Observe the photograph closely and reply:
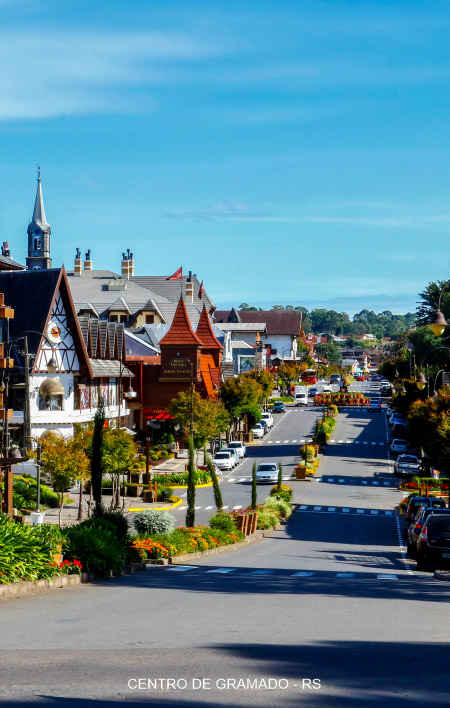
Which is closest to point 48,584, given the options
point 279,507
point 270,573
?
point 270,573

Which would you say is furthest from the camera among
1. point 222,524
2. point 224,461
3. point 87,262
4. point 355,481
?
point 87,262

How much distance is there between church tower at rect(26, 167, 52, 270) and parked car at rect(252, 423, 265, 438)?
3209cm

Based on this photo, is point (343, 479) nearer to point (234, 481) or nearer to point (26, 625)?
point (234, 481)

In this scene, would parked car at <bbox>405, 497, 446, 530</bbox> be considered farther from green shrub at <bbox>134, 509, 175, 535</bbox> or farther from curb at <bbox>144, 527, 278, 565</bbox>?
green shrub at <bbox>134, 509, 175, 535</bbox>

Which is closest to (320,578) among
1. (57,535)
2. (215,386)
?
(57,535)

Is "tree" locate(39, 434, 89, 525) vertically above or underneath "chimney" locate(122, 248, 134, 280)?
underneath

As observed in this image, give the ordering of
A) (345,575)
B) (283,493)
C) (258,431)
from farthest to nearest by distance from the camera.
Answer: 1. (258,431)
2. (283,493)
3. (345,575)

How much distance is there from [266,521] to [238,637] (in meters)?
28.5

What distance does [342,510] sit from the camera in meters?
50.1

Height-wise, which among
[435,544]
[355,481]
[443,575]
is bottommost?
[355,481]

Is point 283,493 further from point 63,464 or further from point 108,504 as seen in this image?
point 63,464

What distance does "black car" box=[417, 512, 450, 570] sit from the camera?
83.6 ft

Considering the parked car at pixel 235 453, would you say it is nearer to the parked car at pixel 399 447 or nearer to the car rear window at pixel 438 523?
the parked car at pixel 399 447

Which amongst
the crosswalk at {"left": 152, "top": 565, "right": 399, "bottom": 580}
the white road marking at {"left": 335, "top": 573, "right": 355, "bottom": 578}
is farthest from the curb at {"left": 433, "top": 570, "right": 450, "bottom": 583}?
the white road marking at {"left": 335, "top": 573, "right": 355, "bottom": 578}
